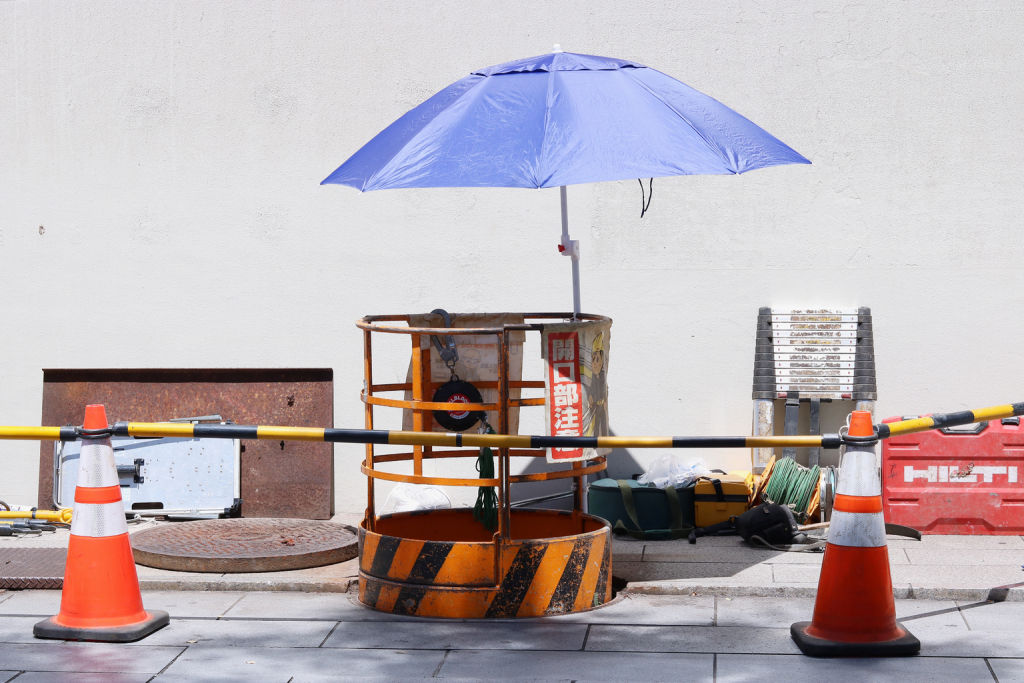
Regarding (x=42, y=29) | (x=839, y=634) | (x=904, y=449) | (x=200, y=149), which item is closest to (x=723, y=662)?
(x=839, y=634)

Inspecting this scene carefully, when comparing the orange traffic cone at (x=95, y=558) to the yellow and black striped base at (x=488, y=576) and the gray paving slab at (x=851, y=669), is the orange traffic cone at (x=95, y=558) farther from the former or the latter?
the gray paving slab at (x=851, y=669)

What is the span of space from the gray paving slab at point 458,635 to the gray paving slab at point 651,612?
0.17 meters

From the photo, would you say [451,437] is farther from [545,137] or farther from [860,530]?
[860,530]

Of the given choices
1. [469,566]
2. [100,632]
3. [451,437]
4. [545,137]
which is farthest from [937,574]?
[100,632]

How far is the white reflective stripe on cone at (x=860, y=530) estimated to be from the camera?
17.2ft

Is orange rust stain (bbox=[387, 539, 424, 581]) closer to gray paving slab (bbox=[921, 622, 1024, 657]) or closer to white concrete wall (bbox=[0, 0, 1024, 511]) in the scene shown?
gray paving slab (bbox=[921, 622, 1024, 657])

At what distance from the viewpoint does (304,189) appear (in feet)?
28.2

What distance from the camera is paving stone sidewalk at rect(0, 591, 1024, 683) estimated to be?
5020 mm

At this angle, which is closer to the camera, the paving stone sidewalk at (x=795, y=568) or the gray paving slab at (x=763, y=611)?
the gray paving slab at (x=763, y=611)

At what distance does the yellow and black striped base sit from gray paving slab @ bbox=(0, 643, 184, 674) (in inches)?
44.8

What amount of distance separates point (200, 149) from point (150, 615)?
4.00 m

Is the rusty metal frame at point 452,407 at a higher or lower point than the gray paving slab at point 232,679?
higher

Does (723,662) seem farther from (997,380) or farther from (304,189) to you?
(304,189)

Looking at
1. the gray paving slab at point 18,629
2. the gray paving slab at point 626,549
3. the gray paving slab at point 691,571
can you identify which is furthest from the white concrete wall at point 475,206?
the gray paving slab at point 18,629
